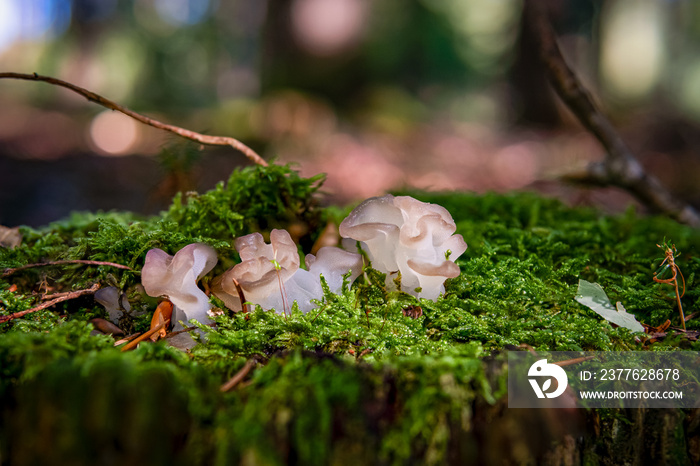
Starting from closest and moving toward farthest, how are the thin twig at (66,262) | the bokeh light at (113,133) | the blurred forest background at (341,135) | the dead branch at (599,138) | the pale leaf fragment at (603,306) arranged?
the pale leaf fragment at (603,306)
the thin twig at (66,262)
the dead branch at (599,138)
the blurred forest background at (341,135)
the bokeh light at (113,133)

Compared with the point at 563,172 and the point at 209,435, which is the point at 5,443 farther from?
the point at 563,172

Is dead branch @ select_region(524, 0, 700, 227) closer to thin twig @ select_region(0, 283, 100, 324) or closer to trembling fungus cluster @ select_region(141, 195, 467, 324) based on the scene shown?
trembling fungus cluster @ select_region(141, 195, 467, 324)

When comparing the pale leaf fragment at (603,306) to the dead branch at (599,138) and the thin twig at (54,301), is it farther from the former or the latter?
the dead branch at (599,138)

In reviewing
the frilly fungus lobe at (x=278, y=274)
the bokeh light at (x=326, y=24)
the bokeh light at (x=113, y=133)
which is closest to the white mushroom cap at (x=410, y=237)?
the frilly fungus lobe at (x=278, y=274)

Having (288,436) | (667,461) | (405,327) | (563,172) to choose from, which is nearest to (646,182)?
(563,172)

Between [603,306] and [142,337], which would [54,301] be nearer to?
[142,337]

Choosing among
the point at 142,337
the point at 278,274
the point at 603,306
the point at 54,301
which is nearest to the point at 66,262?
the point at 54,301

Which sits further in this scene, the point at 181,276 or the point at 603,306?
the point at 603,306
